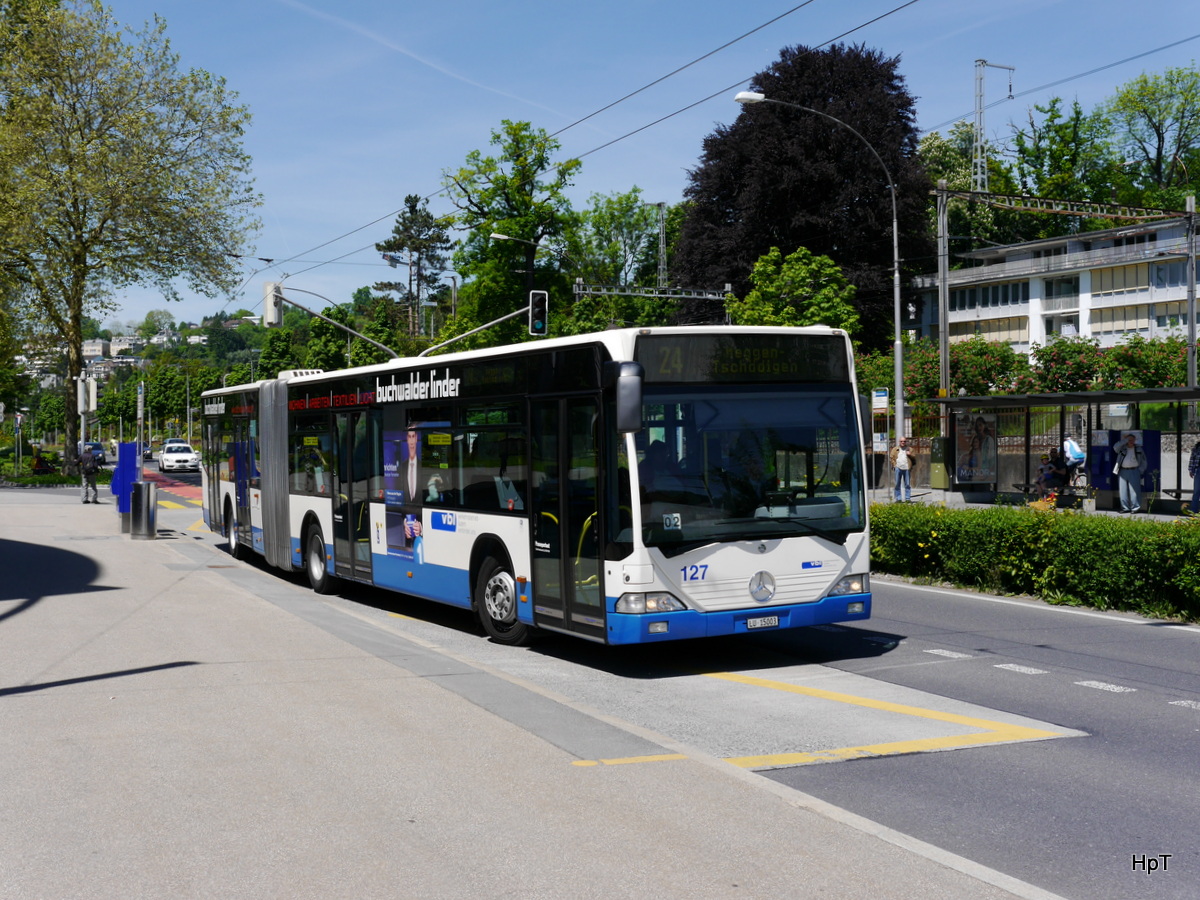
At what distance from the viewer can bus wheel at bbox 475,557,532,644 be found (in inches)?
444

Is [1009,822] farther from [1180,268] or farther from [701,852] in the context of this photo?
[1180,268]

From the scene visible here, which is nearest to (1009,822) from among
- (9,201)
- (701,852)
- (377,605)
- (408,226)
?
(701,852)

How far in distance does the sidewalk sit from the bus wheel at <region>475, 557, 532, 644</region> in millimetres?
1067

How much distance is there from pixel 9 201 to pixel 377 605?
3235 cm

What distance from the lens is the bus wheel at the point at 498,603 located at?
11.3 m

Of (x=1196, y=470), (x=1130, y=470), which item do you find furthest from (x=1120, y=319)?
(x=1196, y=470)

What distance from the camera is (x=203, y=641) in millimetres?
11258

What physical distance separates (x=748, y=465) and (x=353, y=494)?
659cm

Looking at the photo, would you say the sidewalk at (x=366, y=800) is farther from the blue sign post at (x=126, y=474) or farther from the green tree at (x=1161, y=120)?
the green tree at (x=1161, y=120)

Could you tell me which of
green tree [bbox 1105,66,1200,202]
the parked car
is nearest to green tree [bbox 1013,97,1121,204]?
green tree [bbox 1105,66,1200,202]

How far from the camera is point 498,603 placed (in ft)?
37.7

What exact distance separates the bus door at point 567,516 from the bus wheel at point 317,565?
6164 millimetres

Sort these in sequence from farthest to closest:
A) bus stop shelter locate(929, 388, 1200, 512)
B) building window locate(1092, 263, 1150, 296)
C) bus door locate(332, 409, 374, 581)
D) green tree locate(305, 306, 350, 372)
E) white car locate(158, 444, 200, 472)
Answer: green tree locate(305, 306, 350, 372)
building window locate(1092, 263, 1150, 296)
white car locate(158, 444, 200, 472)
bus stop shelter locate(929, 388, 1200, 512)
bus door locate(332, 409, 374, 581)

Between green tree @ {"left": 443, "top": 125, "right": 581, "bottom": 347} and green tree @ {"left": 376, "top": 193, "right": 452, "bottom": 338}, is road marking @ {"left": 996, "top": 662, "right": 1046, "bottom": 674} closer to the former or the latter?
green tree @ {"left": 443, "top": 125, "right": 581, "bottom": 347}
